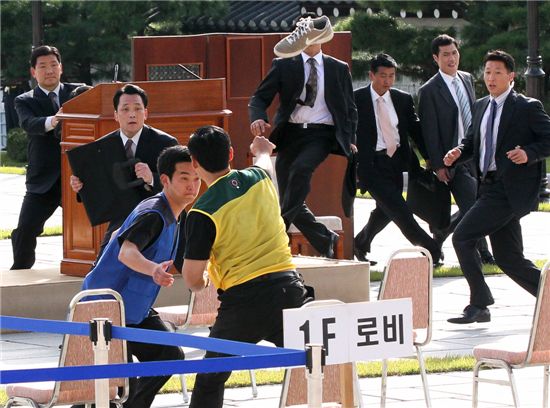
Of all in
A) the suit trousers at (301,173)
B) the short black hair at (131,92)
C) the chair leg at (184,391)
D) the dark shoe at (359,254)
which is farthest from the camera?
the dark shoe at (359,254)

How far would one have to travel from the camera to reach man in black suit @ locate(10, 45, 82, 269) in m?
12.1

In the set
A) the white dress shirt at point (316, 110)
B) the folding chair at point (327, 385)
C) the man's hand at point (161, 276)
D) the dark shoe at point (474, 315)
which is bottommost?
the dark shoe at point (474, 315)

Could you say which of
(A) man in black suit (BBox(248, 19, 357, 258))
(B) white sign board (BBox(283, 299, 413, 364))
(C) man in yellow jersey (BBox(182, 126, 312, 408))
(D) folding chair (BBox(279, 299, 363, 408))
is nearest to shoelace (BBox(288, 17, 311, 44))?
(A) man in black suit (BBox(248, 19, 357, 258))

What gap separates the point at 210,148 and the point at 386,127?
6509 millimetres

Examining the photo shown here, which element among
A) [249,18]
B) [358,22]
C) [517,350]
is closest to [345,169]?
[517,350]

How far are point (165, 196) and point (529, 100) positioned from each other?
165 inches

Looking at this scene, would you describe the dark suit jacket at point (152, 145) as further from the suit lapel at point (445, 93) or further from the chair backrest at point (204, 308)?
the suit lapel at point (445, 93)

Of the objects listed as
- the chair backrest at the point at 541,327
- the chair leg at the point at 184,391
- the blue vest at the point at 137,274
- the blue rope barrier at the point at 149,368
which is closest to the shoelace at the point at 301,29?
the chair leg at the point at 184,391

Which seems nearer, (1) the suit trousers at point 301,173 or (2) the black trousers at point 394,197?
(1) the suit trousers at point 301,173

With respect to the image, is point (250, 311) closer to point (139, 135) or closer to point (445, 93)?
point (139, 135)

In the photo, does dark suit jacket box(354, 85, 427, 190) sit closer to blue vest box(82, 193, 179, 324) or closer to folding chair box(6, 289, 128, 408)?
blue vest box(82, 193, 179, 324)

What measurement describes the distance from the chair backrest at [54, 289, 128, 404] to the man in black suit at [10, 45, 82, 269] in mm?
5015

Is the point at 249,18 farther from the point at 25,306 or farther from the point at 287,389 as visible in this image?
the point at 287,389

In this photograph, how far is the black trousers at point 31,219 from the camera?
1217 cm
